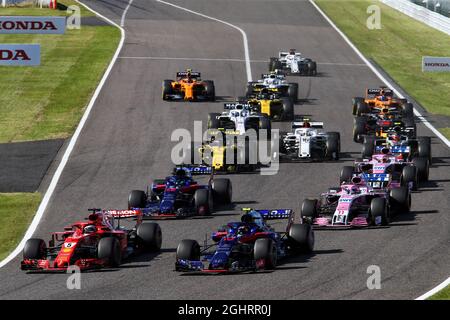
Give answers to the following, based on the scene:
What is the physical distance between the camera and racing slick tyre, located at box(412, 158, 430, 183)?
46031mm

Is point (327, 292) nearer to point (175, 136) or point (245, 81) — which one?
point (175, 136)

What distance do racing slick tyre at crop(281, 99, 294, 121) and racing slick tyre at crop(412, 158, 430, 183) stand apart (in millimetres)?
14247

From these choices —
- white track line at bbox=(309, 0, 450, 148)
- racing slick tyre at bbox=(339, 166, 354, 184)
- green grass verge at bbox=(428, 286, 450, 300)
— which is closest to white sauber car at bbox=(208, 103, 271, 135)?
white track line at bbox=(309, 0, 450, 148)

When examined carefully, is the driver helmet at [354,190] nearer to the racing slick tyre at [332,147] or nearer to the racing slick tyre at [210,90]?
the racing slick tyre at [332,147]

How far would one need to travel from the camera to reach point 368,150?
49.2 meters

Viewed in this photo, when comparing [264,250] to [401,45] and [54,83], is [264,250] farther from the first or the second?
[401,45]

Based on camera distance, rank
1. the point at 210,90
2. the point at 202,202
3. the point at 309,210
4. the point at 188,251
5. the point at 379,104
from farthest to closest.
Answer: the point at 210,90
the point at 379,104
the point at 202,202
the point at 309,210
the point at 188,251

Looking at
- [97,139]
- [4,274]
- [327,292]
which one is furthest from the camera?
[97,139]

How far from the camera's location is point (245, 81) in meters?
70.3

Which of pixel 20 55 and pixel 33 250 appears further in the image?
pixel 20 55

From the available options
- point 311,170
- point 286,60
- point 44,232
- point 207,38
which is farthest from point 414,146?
point 207,38

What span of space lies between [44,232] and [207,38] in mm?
44807

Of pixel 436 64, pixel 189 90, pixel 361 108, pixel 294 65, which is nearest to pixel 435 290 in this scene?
pixel 361 108

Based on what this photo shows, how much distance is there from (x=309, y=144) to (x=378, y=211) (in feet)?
40.1
